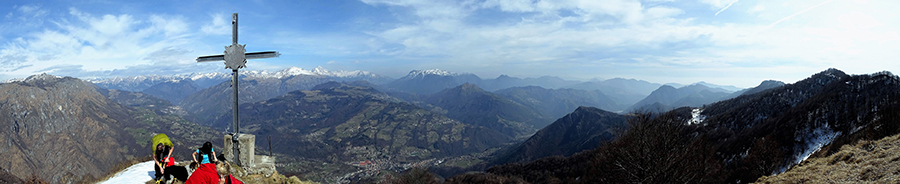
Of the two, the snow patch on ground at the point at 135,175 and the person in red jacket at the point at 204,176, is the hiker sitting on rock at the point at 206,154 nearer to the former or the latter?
the person in red jacket at the point at 204,176

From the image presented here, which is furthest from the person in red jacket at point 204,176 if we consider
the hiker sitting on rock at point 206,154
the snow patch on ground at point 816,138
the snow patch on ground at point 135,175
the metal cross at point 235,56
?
the snow patch on ground at point 816,138

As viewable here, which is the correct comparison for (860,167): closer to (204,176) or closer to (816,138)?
(204,176)

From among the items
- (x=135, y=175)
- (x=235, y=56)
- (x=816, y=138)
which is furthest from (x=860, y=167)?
(x=816, y=138)

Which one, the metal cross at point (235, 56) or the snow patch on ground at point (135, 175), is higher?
the metal cross at point (235, 56)

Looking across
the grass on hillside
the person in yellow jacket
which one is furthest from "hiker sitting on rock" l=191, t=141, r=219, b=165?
the grass on hillside

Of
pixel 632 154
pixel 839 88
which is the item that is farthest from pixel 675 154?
pixel 839 88
